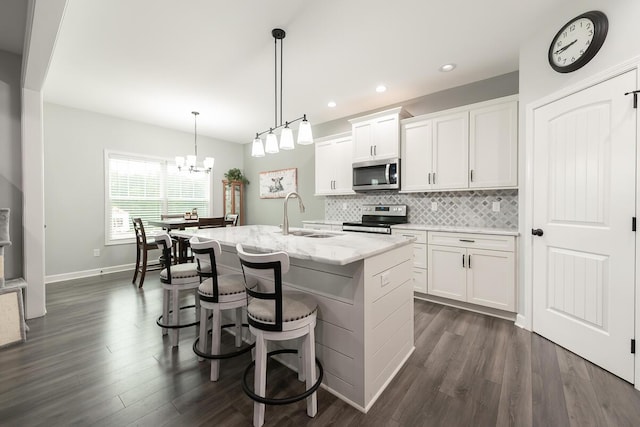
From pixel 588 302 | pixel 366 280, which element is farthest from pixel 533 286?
pixel 366 280

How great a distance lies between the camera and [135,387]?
1688 mm

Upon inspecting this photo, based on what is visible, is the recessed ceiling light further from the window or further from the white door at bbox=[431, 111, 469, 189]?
the window

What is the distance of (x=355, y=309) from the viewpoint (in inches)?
58.6

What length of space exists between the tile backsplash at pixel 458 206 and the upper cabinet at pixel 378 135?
666mm

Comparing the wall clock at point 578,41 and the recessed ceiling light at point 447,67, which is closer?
the wall clock at point 578,41

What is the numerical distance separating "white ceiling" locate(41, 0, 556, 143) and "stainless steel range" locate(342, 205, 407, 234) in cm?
166

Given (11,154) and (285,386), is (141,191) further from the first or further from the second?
(285,386)

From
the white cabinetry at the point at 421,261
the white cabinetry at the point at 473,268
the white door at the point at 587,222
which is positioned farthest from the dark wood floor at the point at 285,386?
the white cabinetry at the point at 421,261

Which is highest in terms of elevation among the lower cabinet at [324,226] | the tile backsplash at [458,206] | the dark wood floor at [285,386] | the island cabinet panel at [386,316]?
the tile backsplash at [458,206]

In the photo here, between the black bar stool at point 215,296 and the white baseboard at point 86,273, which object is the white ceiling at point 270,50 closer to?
the black bar stool at point 215,296

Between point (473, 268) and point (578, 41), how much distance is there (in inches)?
85.2

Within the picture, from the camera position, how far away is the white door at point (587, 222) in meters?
1.76

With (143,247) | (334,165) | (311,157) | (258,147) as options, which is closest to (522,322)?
(258,147)

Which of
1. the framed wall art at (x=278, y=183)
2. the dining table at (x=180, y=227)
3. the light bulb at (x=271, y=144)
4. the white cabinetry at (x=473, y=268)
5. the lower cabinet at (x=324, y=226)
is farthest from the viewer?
the framed wall art at (x=278, y=183)
